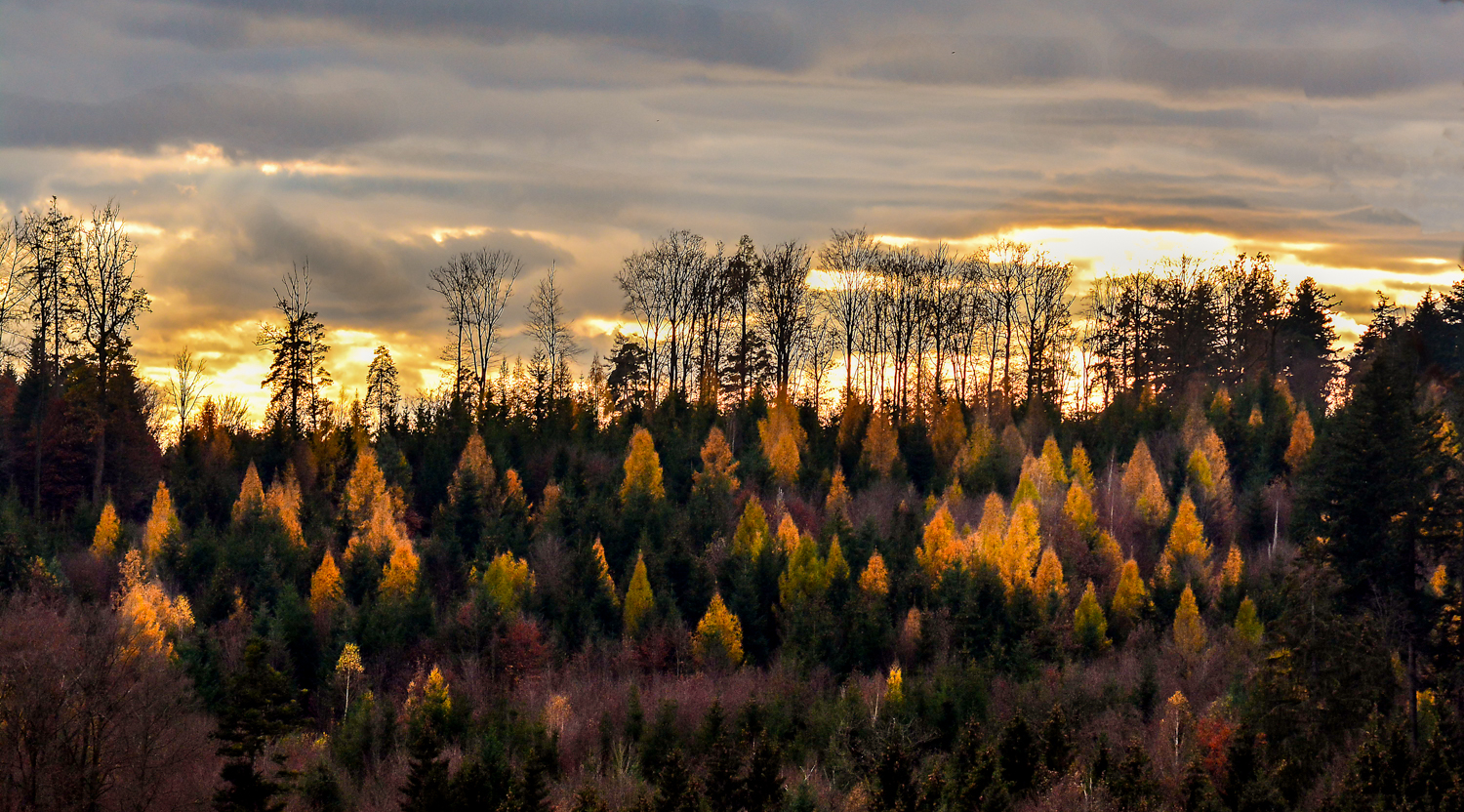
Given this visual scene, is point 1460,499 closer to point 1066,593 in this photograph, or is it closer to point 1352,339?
point 1066,593

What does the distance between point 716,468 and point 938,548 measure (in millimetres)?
17285

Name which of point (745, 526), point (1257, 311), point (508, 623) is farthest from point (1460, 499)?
point (1257, 311)

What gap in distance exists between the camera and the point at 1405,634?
167ft

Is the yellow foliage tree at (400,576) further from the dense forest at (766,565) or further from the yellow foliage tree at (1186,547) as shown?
the yellow foliage tree at (1186,547)

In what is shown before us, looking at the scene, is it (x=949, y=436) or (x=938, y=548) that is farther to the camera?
(x=949, y=436)

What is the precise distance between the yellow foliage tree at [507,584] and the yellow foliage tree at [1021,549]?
2558 centimetres

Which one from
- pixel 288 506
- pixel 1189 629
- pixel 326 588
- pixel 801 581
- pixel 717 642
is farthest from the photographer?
pixel 288 506

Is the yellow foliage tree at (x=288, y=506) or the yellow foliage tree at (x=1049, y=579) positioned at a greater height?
the yellow foliage tree at (x=288, y=506)

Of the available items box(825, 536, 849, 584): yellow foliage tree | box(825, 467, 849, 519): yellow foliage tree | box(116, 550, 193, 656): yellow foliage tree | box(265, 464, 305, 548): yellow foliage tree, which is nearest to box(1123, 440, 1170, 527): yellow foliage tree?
box(825, 467, 849, 519): yellow foliage tree

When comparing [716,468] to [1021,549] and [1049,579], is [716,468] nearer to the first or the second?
[1021,549]

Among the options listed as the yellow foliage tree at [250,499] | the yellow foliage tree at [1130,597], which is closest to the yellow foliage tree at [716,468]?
the yellow foliage tree at [1130,597]

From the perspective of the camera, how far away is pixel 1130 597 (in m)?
72.8

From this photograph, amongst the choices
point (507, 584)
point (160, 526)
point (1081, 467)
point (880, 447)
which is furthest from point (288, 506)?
point (1081, 467)

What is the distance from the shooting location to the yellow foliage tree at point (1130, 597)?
72.6 metres
